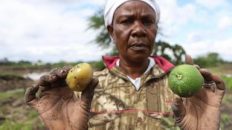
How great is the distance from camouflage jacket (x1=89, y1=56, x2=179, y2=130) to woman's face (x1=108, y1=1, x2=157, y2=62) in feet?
0.51

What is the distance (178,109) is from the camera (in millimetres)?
2553

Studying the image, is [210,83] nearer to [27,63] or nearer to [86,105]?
[86,105]

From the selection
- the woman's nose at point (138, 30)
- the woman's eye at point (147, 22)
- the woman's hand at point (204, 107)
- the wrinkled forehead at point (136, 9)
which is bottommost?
the woman's hand at point (204, 107)

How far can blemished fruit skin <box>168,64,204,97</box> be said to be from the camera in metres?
2.58

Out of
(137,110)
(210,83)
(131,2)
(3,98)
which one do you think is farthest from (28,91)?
(3,98)

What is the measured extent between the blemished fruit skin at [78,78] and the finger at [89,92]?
0.02 meters

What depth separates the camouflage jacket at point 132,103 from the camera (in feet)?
8.89

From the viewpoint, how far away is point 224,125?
938cm

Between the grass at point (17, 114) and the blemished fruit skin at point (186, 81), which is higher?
the blemished fruit skin at point (186, 81)

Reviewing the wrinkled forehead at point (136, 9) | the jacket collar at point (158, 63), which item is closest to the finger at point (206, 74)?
the jacket collar at point (158, 63)

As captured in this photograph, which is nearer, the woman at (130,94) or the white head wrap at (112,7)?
the woman at (130,94)

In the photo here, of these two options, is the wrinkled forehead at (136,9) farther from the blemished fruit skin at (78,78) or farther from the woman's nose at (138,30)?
the blemished fruit skin at (78,78)

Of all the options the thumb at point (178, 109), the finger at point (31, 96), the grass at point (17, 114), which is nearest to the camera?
the thumb at point (178, 109)

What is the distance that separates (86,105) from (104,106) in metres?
0.20
